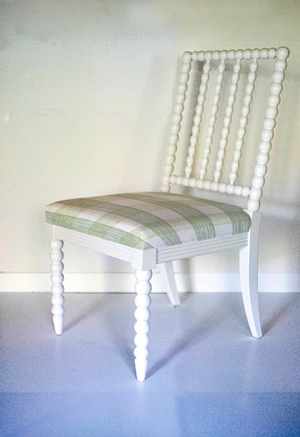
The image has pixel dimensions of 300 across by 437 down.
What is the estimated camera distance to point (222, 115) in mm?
1760

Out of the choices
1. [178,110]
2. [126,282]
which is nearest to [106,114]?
[178,110]

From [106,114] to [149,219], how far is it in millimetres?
751

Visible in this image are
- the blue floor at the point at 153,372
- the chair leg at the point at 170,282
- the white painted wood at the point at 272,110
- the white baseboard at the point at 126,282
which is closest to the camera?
the blue floor at the point at 153,372

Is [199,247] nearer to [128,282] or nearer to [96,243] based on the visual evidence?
[96,243]

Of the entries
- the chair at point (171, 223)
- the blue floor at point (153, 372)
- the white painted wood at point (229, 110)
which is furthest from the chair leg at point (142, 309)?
the white painted wood at point (229, 110)

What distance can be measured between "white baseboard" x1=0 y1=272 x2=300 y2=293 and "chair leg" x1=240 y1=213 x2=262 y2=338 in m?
0.43

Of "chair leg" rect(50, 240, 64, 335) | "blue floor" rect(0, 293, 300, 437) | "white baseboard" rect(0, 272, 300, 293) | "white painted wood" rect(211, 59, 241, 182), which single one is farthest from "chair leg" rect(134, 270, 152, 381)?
"white baseboard" rect(0, 272, 300, 293)

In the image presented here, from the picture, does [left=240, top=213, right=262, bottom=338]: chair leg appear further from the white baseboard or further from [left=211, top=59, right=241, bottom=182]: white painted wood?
the white baseboard

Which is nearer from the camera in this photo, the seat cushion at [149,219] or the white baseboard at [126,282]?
the seat cushion at [149,219]

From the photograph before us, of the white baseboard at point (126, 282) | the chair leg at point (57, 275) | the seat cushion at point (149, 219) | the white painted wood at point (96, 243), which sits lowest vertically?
the white baseboard at point (126, 282)

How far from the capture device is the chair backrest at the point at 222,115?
1.34 meters

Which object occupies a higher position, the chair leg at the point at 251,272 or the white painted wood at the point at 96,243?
the white painted wood at the point at 96,243

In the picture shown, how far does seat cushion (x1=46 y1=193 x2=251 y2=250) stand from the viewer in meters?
1.11

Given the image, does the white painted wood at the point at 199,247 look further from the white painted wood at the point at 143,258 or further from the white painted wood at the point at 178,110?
the white painted wood at the point at 178,110
